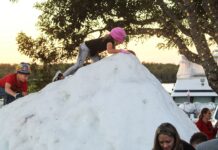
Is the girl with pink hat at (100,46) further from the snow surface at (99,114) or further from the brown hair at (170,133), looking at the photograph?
the brown hair at (170,133)

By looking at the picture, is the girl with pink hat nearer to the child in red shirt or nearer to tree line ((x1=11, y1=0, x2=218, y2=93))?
the child in red shirt

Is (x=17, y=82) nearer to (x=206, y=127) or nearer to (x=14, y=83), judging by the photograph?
(x=14, y=83)

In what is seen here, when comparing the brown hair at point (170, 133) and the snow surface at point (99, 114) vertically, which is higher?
the snow surface at point (99, 114)

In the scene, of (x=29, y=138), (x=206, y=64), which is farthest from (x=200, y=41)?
(x=29, y=138)

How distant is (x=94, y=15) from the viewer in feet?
53.1

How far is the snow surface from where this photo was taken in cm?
741

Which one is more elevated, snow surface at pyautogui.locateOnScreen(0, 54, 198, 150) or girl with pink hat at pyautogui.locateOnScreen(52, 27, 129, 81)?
girl with pink hat at pyautogui.locateOnScreen(52, 27, 129, 81)

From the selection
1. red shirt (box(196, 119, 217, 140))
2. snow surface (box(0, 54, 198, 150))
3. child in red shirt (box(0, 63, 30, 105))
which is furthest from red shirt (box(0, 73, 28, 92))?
red shirt (box(196, 119, 217, 140))

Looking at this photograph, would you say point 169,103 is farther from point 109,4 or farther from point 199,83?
point 199,83

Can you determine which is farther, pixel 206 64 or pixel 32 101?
pixel 206 64

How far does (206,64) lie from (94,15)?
3.46m

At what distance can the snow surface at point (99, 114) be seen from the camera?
741 centimetres

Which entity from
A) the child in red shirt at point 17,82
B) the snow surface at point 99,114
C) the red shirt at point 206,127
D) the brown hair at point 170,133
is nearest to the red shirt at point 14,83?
the child in red shirt at point 17,82

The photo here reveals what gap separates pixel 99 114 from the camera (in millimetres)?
7656
